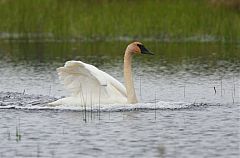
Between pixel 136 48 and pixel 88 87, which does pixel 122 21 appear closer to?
pixel 136 48

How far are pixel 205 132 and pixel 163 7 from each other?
19.0m

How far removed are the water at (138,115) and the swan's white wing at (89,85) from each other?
267 millimetres

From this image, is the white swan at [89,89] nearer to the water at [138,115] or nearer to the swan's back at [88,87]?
the swan's back at [88,87]

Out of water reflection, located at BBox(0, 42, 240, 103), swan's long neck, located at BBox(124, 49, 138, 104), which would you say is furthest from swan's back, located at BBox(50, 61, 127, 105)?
water reflection, located at BBox(0, 42, 240, 103)

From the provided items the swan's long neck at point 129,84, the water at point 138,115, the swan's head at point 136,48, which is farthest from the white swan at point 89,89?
the swan's head at point 136,48

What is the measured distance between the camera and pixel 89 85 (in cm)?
1470

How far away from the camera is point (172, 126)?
42.2ft

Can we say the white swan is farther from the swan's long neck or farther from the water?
the water

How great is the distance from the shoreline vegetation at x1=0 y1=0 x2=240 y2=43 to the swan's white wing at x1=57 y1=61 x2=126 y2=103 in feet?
46.0

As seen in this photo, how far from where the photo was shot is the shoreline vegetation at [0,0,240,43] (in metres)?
29.5

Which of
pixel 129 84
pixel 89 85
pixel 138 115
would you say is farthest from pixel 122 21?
pixel 138 115

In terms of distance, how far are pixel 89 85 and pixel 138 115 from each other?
118 cm

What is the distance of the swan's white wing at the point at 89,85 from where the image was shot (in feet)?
47.7

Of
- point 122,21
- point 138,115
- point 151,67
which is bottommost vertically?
point 151,67
